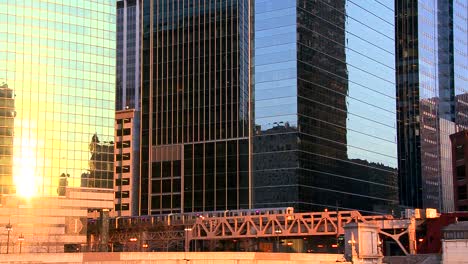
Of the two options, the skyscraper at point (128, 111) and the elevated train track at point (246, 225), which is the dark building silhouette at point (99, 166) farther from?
the skyscraper at point (128, 111)

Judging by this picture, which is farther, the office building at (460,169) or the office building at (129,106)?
the office building at (129,106)

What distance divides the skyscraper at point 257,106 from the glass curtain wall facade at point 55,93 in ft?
117

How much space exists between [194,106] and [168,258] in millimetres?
92606

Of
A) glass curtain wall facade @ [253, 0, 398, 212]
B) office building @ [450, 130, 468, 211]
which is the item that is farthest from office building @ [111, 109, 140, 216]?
office building @ [450, 130, 468, 211]

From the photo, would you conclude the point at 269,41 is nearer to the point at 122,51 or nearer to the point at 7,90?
the point at 122,51

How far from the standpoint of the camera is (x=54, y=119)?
131m

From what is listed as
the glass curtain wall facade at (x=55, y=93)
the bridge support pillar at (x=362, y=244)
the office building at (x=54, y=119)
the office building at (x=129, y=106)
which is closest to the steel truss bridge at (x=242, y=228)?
the bridge support pillar at (x=362, y=244)

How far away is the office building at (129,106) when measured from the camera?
596ft

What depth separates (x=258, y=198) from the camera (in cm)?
16038

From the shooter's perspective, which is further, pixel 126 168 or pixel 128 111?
pixel 126 168

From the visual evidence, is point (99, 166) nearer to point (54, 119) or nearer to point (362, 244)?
point (54, 119)

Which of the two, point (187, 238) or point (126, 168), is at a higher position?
point (126, 168)

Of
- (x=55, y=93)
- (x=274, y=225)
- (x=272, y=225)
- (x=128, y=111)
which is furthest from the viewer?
(x=128, y=111)

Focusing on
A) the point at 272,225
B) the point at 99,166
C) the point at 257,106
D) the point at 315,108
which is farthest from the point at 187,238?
the point at 315,108
